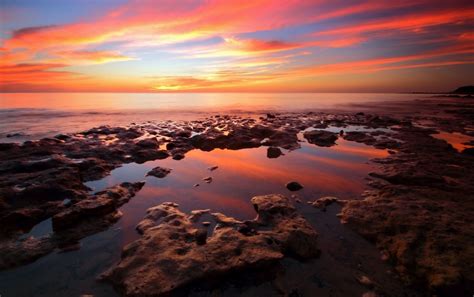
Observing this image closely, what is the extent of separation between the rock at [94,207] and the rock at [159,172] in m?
1.93

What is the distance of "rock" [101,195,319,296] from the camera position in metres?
4.90

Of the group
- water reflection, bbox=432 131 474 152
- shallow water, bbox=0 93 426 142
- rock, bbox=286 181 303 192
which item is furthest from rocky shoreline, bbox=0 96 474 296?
shallow water, bbox=0 93 426 142

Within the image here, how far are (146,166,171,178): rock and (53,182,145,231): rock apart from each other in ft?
6.32

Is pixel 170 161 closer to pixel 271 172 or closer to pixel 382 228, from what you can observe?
pixel 271 172

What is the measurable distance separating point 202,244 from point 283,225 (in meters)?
2.29

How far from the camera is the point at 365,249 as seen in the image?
20.1ft

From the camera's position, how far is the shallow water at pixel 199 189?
523 centimetres

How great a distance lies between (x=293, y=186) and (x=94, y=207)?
275 inches

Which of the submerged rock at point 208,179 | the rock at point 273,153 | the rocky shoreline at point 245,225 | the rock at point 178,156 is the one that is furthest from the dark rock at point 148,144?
the rock at point 273,153

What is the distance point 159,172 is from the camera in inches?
466

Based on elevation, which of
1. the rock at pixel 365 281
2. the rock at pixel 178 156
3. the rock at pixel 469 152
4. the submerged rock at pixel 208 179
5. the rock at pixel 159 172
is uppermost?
the rock at pixel 469 152

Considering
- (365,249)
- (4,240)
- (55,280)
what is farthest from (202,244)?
(4,240)

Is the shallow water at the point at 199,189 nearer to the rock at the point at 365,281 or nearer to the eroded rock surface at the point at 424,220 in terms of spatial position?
the rock at the point at 365,281

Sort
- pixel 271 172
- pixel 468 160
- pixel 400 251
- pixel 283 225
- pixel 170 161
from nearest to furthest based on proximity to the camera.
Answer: pixel 400 251, pixel 283 225, pixel 271 172, pixel 468 160, pixel 170 161
